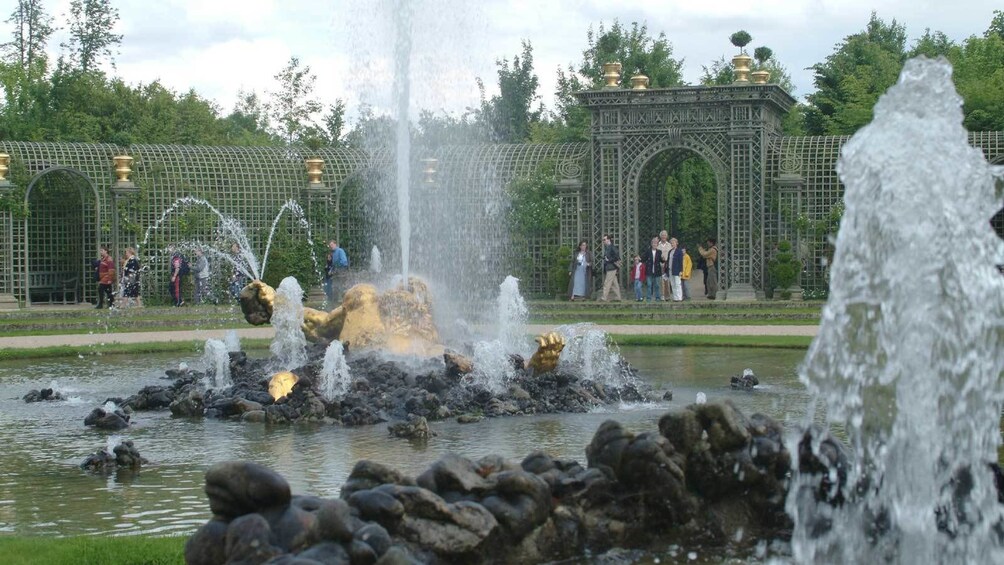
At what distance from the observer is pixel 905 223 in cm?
646

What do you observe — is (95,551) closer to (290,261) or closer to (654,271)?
(654,271)

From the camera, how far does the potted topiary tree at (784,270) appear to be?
25.8m

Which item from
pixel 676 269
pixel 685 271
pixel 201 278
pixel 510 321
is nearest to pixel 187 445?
pixel 510 321

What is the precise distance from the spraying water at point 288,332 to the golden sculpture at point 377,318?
0.40ft

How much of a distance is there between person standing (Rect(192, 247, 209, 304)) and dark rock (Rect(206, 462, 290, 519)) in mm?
21335

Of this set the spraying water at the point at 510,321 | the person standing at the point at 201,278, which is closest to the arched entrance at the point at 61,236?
the person standing at the point at 201,278

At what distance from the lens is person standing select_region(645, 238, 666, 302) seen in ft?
83.9

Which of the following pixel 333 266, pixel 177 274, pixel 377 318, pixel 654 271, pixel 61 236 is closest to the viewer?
pixel 377 318

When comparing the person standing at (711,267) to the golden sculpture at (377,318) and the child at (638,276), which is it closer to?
the child at (638,276)

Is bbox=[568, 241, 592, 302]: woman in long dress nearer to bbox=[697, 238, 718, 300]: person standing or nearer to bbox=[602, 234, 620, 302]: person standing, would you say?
bbox=[602, 234, 620, 302]: person standing

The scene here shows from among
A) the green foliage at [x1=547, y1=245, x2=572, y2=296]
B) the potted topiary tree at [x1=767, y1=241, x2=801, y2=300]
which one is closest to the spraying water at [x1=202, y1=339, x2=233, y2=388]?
the green foliage at [x1=547, y1=245, x2=572, y2=296]

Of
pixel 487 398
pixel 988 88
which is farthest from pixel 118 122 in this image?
pixel 487 398

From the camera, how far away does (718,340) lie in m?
18.0

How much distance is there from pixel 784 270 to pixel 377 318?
550 inches
